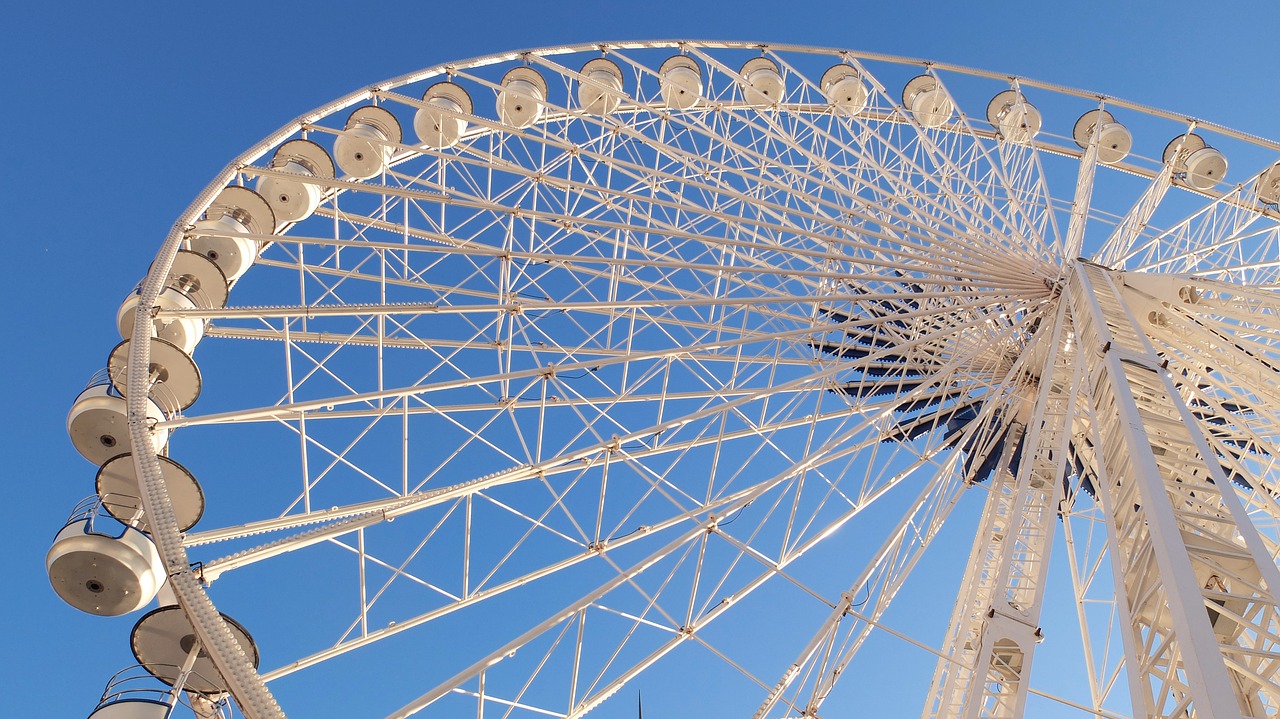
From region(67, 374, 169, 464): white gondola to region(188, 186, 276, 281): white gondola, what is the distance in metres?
2.58

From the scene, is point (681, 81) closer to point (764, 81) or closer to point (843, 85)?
point (764, 81)

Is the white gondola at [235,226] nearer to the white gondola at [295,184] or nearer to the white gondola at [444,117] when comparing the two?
the white gondola at [295,184]

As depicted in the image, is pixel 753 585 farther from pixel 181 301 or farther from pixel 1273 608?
pixel 181 301

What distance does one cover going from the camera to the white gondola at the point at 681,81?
19.3 metres

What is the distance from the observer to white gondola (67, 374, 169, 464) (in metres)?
11.4

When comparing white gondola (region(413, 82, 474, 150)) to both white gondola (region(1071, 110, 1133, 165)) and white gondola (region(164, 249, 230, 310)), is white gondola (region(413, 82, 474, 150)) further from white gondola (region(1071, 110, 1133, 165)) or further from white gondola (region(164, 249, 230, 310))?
white gondola (region(1071, 110, 1133, 165))

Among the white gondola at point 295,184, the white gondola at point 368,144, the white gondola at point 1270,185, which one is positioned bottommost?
the white gondola at point 295,184

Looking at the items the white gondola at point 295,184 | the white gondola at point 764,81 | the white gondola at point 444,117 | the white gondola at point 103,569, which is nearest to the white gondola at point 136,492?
the white gondola at point 103,569

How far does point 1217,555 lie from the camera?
6.64m

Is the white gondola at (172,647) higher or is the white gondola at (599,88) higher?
the white gondola at (599,88)

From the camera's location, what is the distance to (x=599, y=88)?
703 inches

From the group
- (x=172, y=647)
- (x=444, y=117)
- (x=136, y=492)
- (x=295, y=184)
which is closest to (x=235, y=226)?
(x=295, y=184)

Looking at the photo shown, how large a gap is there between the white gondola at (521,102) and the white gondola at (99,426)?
8707 mm

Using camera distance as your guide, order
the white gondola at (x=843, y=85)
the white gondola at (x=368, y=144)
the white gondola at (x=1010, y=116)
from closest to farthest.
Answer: the white gondola at (x=368, y=144) → the white gondola at (x=1010, y=116) → the white gondola at (x=843, y=85)
